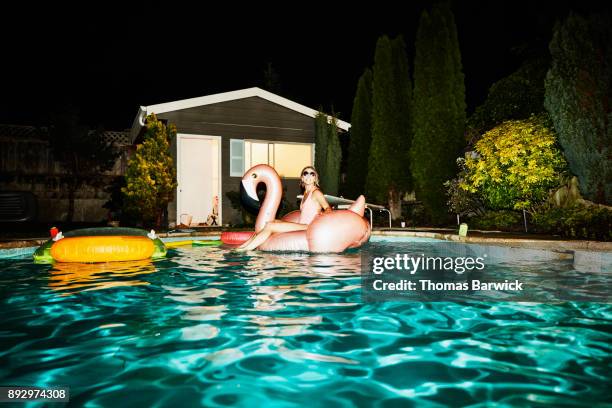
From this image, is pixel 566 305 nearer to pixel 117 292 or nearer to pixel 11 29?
pixel 117 292

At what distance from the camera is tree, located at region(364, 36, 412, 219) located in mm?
16641

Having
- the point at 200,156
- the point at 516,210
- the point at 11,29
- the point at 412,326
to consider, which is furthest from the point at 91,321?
the point at 11,29

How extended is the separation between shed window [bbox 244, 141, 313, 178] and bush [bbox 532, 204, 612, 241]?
30.8 feet

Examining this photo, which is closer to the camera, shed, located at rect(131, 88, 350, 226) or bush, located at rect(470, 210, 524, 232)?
bush, located at rect(470, 210, 524, 232)

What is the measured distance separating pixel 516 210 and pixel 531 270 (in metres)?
5.80

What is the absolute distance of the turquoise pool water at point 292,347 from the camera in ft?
8.83

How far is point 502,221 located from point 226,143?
9482 millimetres

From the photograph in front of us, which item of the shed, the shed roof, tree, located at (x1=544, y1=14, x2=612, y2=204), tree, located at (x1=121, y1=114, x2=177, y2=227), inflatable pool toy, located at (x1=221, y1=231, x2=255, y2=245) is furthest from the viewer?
the shed

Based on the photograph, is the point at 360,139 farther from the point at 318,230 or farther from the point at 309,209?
the point at 318,230

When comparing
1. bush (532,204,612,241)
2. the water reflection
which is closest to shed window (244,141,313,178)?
bush (532,204,612,241)

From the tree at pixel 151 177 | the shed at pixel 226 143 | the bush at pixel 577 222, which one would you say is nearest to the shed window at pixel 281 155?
the shed at pixel 226 143

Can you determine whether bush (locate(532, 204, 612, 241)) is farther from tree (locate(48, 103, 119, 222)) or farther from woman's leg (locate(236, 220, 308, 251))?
tree (locate(48, 103, 119, 222))

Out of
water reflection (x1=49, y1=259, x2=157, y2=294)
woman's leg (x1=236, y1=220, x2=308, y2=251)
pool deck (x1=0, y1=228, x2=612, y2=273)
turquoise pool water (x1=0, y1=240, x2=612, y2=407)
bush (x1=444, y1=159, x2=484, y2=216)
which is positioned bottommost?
turquoise pool water (x1=0, y1=240, x2=612, y2=407)

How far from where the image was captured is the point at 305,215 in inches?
372
